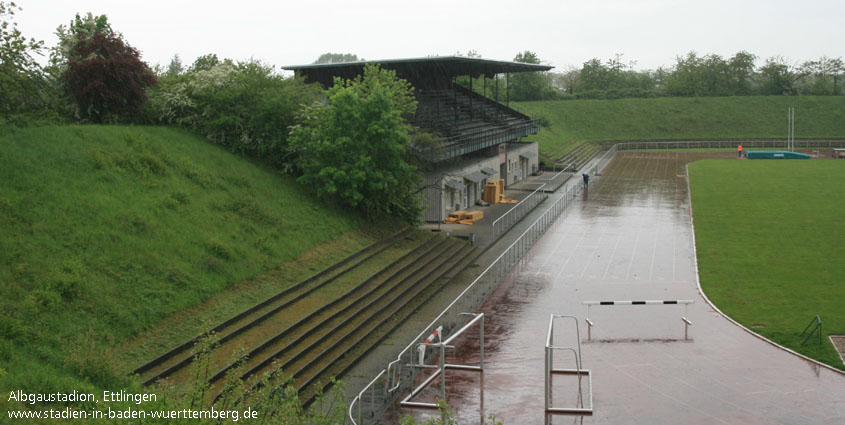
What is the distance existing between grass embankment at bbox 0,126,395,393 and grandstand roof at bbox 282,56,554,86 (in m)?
12.8

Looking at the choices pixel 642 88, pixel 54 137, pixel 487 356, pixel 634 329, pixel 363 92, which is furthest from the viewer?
pixel 642 88

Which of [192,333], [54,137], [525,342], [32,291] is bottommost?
[525,342]

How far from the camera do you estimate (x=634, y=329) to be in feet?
60.2

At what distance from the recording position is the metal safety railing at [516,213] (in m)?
→ 32.0

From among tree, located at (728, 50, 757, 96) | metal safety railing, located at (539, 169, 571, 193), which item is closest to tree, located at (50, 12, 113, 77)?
metal safety railing, located at (539, 169, 571, 193)

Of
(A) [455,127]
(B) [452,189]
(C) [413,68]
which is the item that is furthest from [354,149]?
(C) [413,68]

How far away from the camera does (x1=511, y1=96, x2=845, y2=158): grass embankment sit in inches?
3142

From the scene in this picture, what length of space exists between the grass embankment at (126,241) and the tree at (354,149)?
0.95m

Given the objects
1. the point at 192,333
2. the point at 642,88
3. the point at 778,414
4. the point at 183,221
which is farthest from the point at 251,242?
the point at 642,88

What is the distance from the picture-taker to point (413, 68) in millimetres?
38531

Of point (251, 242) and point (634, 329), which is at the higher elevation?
point (251, 242)

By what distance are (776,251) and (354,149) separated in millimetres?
16092

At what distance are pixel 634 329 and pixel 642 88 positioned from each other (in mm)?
91014

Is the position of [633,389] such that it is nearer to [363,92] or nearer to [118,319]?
[118,319]
